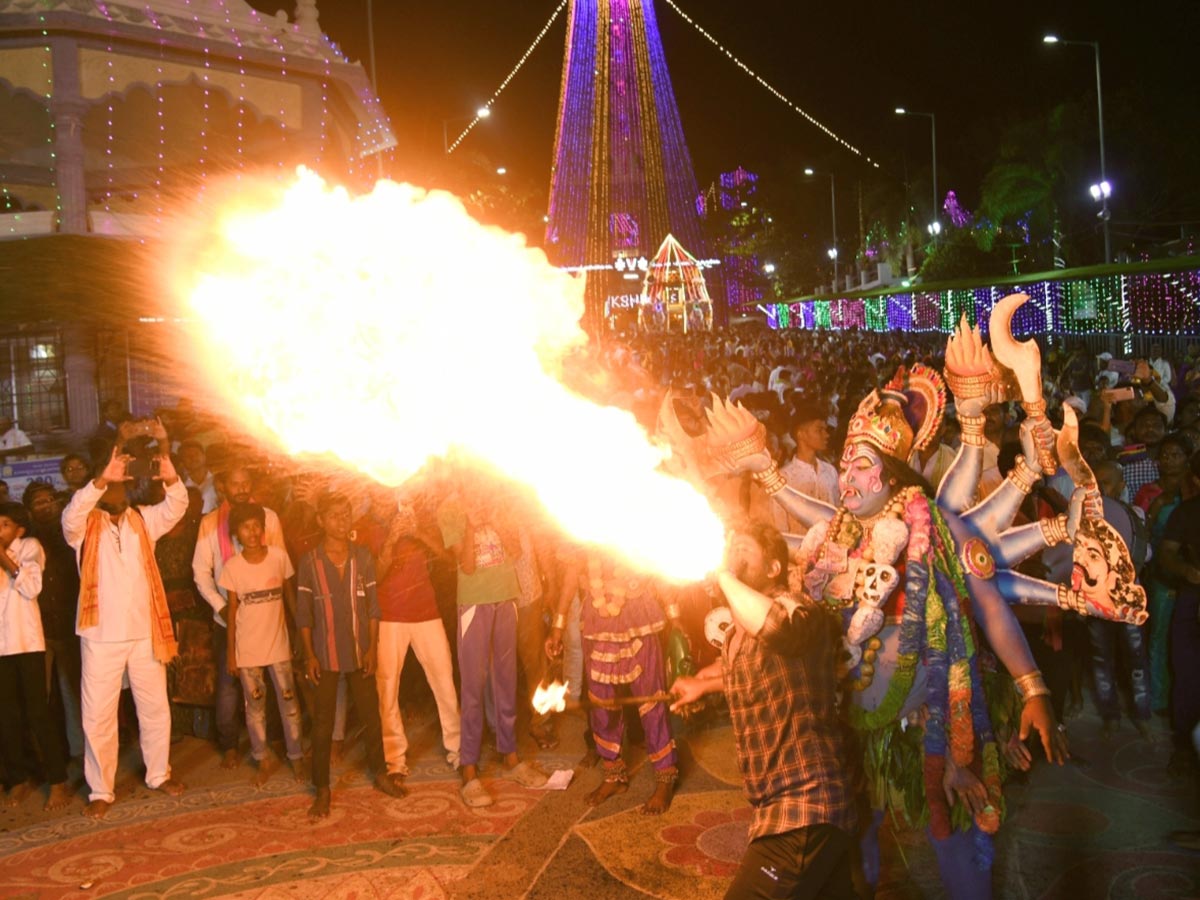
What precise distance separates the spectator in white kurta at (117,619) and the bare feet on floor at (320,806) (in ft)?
3.33

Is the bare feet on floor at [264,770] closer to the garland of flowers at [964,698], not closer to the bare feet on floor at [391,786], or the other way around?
the bare feet on floor at [391,786]

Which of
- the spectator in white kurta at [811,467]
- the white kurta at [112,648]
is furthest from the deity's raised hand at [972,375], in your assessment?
the white kurta at [112,648]

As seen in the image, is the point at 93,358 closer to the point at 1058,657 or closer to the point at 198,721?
the point at 198,721

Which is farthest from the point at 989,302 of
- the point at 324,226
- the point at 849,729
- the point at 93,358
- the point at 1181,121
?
the point at 849,729

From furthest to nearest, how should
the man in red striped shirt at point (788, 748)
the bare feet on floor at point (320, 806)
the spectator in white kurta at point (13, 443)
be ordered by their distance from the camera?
the spectator in white kurta at point (13, 443), the bare feet on floor at point (320, 806), the man in red striped shirt at point (788, 748)

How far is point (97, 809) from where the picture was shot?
248 inches

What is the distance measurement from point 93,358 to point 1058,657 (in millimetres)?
13668

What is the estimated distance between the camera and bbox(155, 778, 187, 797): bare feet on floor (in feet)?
21.6

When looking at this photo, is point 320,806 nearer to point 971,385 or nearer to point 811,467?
point 811,467

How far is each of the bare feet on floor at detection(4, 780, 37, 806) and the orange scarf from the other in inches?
46.9

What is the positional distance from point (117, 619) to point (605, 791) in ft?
10.2

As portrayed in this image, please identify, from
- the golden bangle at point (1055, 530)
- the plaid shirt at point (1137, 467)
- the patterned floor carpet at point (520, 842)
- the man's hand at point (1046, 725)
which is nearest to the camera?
the man's hand at point (1046, 725)

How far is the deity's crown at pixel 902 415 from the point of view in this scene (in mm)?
4324

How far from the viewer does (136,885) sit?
5.42 m
